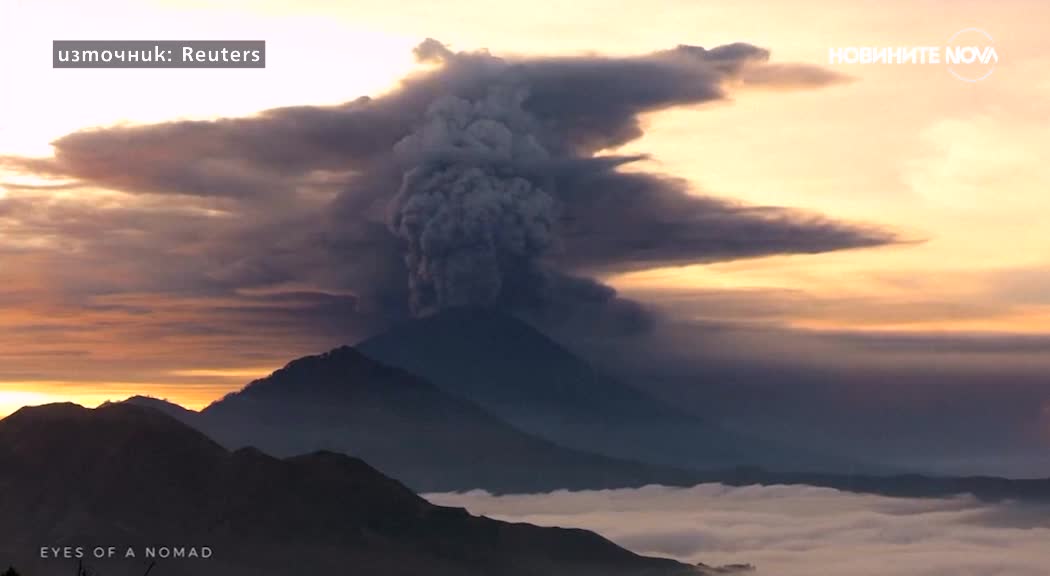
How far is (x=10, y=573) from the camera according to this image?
102 meters

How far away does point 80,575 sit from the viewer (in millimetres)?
92750

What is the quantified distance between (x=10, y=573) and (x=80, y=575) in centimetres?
1132

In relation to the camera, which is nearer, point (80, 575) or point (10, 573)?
point (80, 575)
